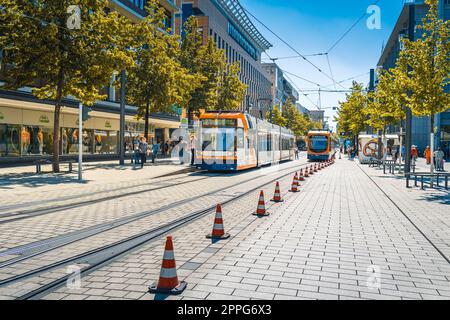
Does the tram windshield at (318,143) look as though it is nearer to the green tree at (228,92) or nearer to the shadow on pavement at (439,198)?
the green tree at (228,92)

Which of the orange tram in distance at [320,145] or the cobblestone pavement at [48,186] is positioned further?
the orange tram in distance at [320,145]

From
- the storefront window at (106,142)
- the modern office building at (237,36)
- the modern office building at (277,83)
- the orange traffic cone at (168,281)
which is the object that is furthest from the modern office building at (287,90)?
the orange traffic cone at (168,281)

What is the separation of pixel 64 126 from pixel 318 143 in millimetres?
24918

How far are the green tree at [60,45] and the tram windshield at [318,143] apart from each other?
28368 millimetres

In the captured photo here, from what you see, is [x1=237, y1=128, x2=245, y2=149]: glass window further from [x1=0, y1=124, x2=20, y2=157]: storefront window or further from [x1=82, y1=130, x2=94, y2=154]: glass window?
[x1=82, y1=130, x2=94, y2=154]: glass window

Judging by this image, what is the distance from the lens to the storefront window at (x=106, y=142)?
112 feet

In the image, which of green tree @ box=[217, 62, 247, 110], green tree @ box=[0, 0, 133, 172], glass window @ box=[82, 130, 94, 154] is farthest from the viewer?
green tree @ box=[217, 62, 247, 110]

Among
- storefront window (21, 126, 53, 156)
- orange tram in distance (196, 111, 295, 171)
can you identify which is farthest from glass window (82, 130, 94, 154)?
orange tram in distance (196, 111, 295, 171)

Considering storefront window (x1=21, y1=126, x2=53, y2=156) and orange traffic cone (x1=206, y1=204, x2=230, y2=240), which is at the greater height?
storefront window (x1=21, y1=126, x2=53, y2=156)

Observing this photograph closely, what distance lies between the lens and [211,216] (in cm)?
938

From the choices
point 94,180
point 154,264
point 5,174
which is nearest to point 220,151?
point 94,180

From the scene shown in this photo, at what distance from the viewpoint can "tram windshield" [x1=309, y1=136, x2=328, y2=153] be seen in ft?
144

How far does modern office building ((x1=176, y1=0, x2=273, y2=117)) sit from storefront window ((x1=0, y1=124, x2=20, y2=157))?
79.5ft

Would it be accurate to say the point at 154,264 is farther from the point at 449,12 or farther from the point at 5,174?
the point at 449,12
